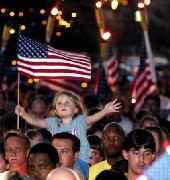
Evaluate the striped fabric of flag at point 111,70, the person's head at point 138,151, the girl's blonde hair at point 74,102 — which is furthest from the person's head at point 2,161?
the striped fabric of flag at point 111,70

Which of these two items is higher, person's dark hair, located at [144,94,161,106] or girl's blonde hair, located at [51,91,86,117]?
person's dark hair, located at [144,94,161,106]

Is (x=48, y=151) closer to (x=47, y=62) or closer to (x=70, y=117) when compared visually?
(x=70, y=117)

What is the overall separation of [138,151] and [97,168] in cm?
122

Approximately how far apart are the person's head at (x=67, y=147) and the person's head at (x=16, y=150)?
316 mm

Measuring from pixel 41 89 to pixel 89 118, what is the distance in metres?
11.1

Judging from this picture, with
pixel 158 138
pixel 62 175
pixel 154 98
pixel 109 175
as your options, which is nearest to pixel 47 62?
pixel 158 138

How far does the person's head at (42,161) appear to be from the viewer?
1184 cm

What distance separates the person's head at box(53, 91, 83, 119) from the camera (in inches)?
561

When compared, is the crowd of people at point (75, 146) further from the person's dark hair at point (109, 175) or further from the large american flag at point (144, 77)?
the large american flag at point (144, 77)

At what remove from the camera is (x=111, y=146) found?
13.8 metres

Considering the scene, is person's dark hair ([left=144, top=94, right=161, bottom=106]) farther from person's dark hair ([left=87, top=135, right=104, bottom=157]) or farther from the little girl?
the little girl

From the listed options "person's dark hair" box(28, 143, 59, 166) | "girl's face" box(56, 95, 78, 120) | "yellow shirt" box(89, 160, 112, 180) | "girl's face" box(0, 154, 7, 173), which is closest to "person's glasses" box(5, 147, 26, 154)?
"girl's face" box(0, 154, 7, 173)

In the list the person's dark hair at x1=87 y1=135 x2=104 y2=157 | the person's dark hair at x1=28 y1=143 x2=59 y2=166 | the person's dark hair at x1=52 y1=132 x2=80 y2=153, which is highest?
the person's dark hair at x1=87 y1=135 x2=104 y2=157

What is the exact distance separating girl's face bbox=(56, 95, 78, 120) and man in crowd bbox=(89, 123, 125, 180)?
50cm
